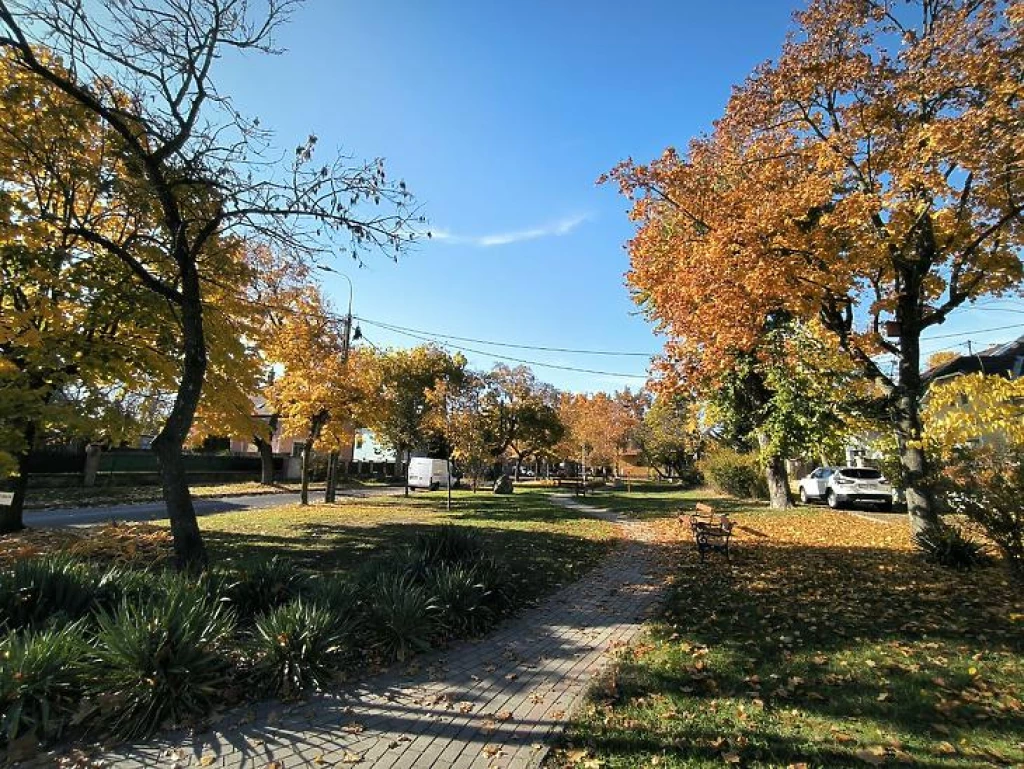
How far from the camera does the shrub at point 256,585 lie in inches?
239

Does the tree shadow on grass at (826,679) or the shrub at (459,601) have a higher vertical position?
the shrub at (459,601)

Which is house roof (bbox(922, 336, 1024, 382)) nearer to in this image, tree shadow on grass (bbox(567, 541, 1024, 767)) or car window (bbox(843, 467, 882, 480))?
car window (bbox(843, 467, 882, 480))

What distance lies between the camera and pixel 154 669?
12.9 ft

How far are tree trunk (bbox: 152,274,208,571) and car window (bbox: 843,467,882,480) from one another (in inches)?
831

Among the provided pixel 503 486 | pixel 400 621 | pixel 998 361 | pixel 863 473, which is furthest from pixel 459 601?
pixel 998 361

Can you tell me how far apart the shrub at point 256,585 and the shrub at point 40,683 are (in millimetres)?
1895

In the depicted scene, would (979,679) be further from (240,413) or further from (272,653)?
(240,413)

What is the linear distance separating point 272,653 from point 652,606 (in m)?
4.73

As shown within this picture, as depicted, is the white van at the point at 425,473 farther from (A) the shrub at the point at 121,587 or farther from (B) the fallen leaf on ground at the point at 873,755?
(B) the fallen leaf on ground at the point at 873,755

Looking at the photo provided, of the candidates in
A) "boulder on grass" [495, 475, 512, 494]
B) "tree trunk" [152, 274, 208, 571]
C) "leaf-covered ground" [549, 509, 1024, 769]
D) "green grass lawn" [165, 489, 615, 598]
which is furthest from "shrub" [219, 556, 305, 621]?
"boulder on grass" [495, 475, 512, 494]

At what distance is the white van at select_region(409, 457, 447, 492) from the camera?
3672 cm

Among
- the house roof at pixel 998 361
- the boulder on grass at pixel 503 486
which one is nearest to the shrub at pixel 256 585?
the boulder on grass at pixel 503 486

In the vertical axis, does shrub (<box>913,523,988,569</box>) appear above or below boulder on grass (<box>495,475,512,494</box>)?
below

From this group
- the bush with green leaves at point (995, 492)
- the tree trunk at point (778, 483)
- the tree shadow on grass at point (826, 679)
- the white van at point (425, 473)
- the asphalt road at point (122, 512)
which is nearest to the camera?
the tree shadow on grass at point (826, 679)
